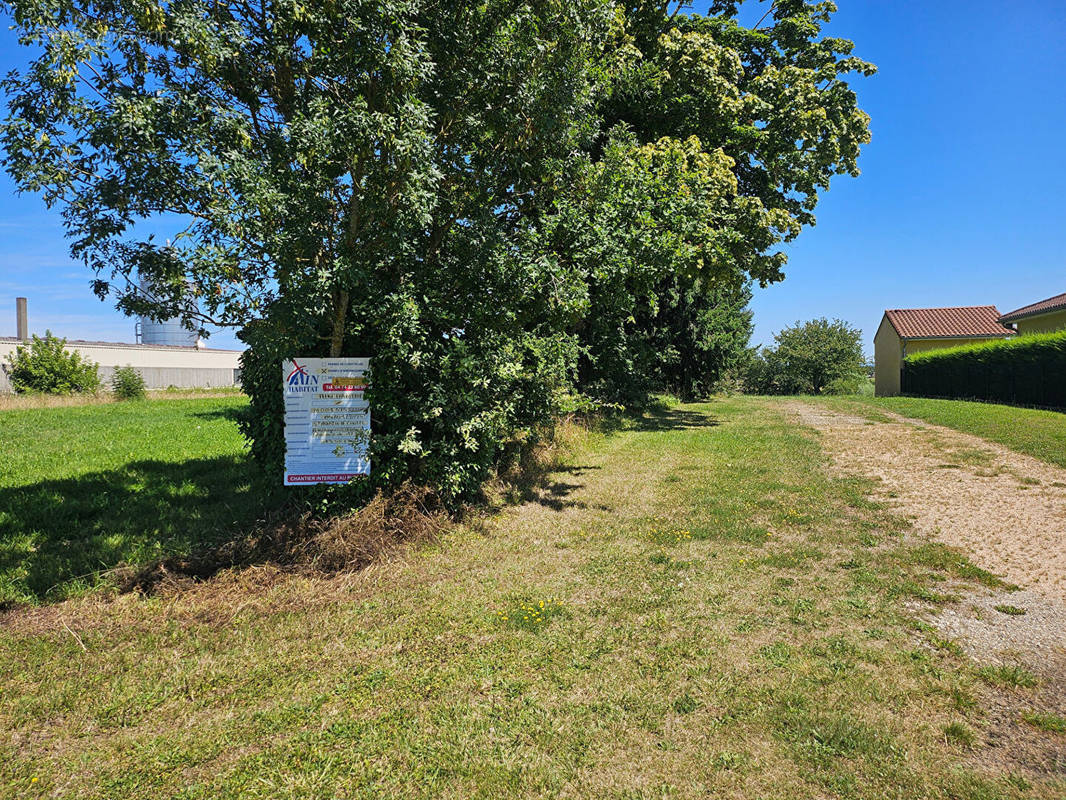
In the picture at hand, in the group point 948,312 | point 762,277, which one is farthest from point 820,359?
point 762,277

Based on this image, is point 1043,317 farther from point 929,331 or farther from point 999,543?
point 999,543

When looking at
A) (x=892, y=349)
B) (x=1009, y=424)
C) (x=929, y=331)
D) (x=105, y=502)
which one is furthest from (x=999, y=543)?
(x=892, y=349)

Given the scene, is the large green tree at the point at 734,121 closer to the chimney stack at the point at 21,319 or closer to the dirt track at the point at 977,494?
the dirt track at the point at 977,494

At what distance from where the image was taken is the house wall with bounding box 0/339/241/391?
133 ft

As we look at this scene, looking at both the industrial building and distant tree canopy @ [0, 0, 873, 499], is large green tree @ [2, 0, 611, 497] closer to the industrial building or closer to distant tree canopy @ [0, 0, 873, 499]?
distant tree canopy @ [0, 0, 873, 499]

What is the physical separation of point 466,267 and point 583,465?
5.53m

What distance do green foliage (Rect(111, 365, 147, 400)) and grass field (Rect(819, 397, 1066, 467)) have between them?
36.2 m

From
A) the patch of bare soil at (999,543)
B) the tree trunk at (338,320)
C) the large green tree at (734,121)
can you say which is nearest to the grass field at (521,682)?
the patch of bare soil at (999,543)

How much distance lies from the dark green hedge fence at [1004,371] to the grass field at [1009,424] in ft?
3.67

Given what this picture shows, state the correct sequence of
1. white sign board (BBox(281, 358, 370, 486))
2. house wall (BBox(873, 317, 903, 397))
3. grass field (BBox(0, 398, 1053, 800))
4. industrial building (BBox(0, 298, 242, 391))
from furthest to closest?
1. industrial building (BBox(0, 298, 242, 391))
2. house wall (BBox(873, 317, 903, 397))
3. white sign board (BBox(281, 358, 370, 486))
4. grass field (BBox(0, 398, 1053, 800))

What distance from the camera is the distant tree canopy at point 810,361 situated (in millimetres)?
39688

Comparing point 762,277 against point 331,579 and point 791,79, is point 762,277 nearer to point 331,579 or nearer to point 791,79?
point 791,79

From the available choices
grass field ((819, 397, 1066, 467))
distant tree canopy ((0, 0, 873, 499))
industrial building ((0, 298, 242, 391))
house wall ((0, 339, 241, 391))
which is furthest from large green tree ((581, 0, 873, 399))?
house wall ((0, 339, 241, 391))

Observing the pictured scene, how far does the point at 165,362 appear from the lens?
48.1m
